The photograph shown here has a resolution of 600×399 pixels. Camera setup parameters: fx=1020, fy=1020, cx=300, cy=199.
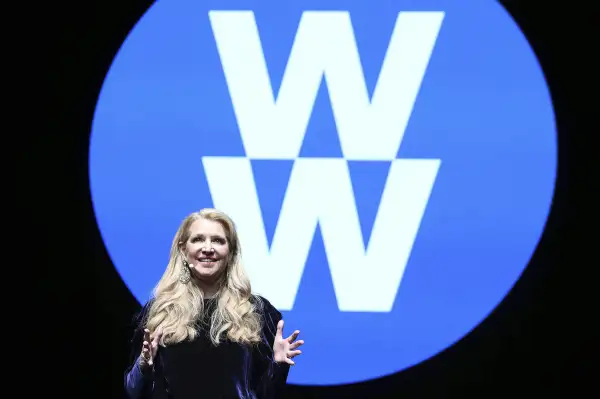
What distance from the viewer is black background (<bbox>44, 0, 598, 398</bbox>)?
3.79 metres

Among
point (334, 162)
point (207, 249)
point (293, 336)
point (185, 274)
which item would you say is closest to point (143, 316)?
point (185, 274)

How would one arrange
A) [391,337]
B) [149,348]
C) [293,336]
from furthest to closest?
[391,337], [293,336], [149,348]

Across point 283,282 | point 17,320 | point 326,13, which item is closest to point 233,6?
point 326,13

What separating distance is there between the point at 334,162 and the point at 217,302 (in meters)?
1.46

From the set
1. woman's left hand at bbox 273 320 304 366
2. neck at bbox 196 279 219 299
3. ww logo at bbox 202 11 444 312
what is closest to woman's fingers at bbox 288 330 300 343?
woman's left hand at bbox 273 320 304 366

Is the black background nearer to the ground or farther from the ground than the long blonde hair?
farther from the ground

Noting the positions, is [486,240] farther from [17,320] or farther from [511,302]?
[17,320]

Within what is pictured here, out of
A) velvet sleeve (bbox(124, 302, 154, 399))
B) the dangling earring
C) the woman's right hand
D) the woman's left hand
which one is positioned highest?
the dangling earring

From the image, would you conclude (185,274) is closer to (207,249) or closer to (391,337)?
(207,249)

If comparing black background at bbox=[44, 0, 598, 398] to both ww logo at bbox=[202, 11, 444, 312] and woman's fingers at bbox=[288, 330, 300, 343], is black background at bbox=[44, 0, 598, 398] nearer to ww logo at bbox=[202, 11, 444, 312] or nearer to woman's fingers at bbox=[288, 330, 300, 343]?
ww logo at bbox=[202, 11, 444, 312]

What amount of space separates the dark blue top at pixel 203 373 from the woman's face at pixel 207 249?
0.30ft

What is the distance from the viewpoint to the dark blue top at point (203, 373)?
2.38 meters

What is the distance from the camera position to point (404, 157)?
3797mm


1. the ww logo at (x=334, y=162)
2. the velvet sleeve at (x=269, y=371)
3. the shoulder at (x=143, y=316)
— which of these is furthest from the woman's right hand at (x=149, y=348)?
the ww logo at (x=334, y=162)
